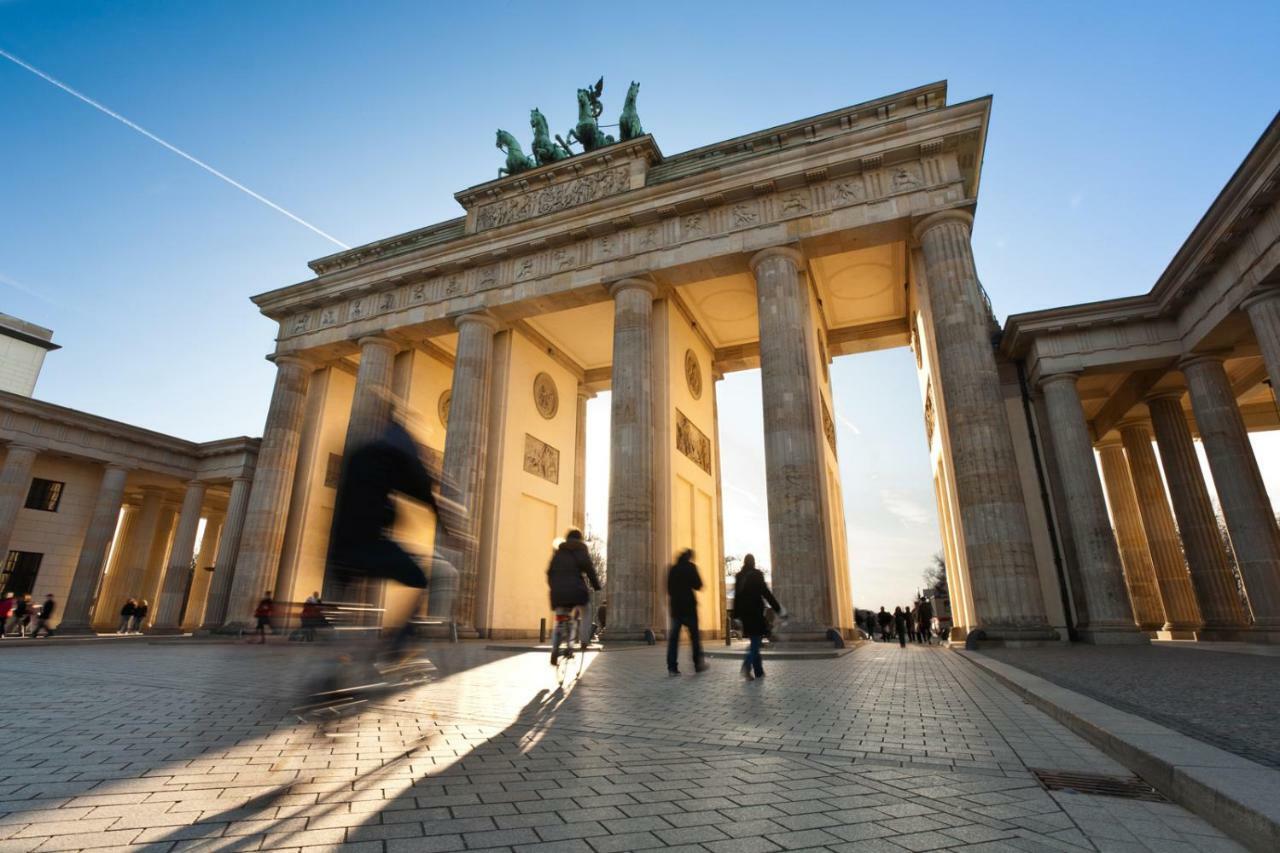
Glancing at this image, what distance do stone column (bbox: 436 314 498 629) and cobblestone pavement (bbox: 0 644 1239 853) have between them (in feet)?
40.6

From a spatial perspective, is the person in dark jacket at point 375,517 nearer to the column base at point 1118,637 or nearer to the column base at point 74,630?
the column base at point 1118,637

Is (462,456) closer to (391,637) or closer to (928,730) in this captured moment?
(391,637)

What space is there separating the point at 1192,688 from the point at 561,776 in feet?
20.5

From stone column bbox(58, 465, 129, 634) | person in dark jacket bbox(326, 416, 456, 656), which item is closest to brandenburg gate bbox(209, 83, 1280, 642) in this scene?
stone column bbox(58, 465, 129, 634)

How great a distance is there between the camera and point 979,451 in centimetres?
1380

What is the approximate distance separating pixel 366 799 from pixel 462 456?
17016 millimetres

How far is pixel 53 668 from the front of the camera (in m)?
8.66

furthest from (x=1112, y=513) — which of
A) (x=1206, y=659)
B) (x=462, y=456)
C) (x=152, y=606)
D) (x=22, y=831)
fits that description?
(x=152, y=606)

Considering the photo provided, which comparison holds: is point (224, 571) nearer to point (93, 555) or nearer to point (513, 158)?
point (93, 555)

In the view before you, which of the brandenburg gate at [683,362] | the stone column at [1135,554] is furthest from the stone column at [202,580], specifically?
the stone column at [1135,554]

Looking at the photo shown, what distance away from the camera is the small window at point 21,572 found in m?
25.9

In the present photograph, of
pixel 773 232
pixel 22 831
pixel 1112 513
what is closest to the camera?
pixel 22 831

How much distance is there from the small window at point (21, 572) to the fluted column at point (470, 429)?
21809 mm

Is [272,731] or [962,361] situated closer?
[272,731]
